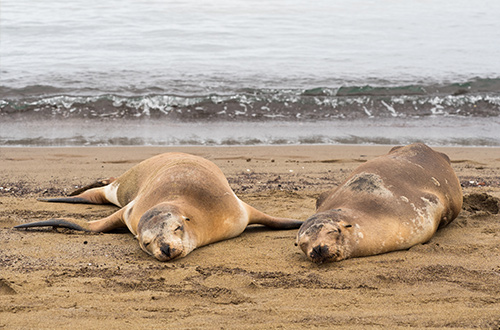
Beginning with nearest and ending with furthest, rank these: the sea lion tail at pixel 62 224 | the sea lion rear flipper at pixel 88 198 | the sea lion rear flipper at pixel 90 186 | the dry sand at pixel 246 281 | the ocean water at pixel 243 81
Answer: the dry sand at pixel 246 281 < the sea lion tail at pixel 62 224 < the sea lion rear flipper at pixel 88 198 < the sea lion rear flipper at pixel 90 186 < the ocean water at pixel 243 81

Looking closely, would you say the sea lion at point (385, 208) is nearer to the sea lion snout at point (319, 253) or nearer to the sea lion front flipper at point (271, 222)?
the sea lion snout at point (319, 253)

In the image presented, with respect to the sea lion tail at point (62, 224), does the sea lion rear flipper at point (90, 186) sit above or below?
below

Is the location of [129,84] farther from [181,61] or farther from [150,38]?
[150,38]

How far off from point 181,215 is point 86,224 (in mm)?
1268

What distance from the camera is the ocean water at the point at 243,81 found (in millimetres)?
11836

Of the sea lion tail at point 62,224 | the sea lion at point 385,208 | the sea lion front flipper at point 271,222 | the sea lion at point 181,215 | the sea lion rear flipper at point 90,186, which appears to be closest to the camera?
the sea lion at point 385,208

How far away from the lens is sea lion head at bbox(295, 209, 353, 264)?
4.23 m

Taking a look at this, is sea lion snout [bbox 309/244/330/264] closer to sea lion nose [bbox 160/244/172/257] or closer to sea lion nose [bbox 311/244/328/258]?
sea lion nose [bbox 311/244/328/258]

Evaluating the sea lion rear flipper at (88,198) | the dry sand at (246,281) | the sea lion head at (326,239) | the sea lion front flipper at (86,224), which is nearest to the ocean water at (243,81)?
the sea lion rear flipper at (88,198)

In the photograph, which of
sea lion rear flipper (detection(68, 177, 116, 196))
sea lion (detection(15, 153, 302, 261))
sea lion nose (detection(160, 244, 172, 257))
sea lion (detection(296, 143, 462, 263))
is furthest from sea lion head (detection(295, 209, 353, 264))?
sea lion rear flipper (detection(68, 177, 116, 196))

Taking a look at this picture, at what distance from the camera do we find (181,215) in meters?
4.69

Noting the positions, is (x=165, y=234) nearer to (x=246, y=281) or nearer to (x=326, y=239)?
(x=246, y=281)

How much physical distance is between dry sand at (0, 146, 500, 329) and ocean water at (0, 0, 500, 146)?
5.55 meters

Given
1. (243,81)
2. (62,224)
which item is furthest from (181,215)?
(243,81)
